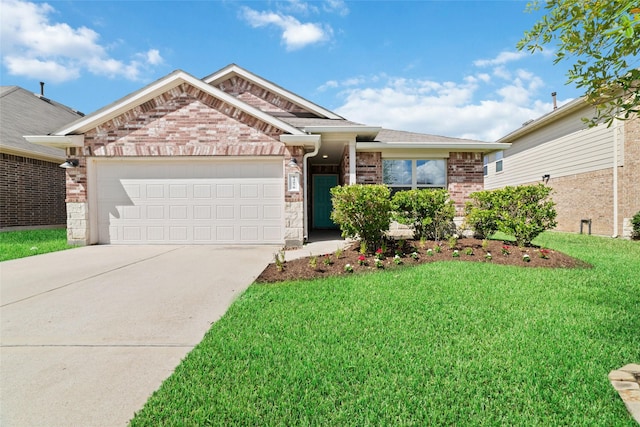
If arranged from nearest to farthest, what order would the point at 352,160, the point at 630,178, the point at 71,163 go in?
the point at 71,163
the point at 352,160
the point at 630,178

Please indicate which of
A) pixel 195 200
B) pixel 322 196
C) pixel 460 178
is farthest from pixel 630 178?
pixel 195 200

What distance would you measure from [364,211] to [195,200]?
5.16 metres

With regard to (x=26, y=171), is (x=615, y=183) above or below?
below

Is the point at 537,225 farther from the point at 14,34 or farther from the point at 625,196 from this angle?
the point at 14,34

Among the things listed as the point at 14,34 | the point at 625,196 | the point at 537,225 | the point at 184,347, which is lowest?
the point at 184,347

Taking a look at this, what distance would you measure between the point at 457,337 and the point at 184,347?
2.61 meters

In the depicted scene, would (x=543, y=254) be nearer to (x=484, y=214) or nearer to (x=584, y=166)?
(x=484, y=214)

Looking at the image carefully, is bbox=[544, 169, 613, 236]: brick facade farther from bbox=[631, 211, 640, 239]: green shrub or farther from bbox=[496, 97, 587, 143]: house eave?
bbox=[496, 97, 587, 143]: house eave

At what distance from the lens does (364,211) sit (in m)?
6.43

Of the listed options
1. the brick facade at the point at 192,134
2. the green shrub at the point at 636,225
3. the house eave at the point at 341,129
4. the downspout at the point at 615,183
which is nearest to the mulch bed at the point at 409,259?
the brick facade at the point at 192,134

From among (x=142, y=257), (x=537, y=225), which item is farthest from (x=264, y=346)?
(x=537, y=225)

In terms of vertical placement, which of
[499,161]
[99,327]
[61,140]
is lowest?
[99,327]

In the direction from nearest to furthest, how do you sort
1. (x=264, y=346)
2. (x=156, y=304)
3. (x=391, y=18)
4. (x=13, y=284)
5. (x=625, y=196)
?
(x=264, y=346), (x=156, y=304), (x=13, y=284), (x=391, y=18), (x=625, y=196)

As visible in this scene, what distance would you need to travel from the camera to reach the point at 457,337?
2898mm
